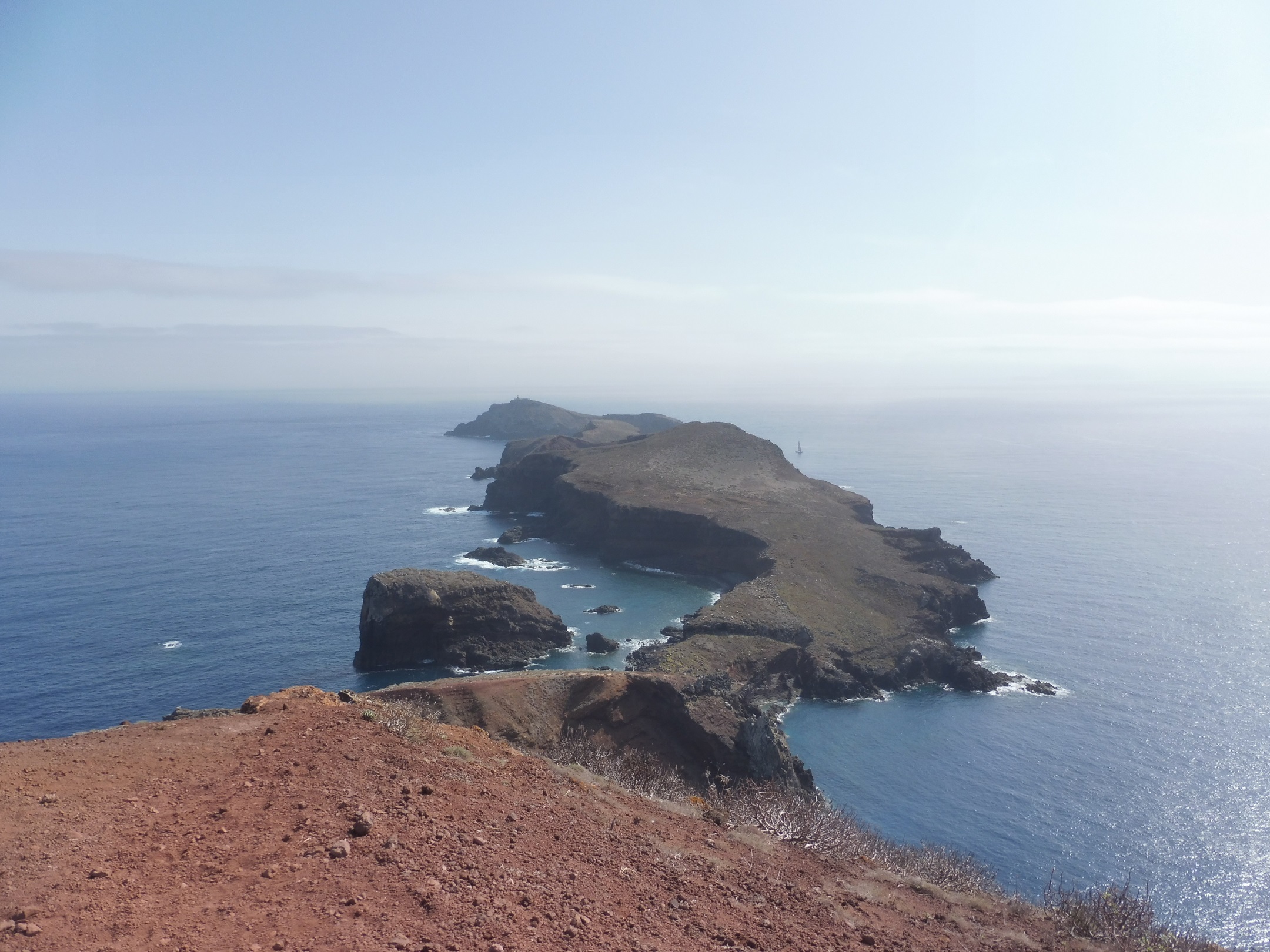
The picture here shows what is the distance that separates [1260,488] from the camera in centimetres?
13100

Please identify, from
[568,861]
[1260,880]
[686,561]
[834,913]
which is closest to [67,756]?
[568,861]

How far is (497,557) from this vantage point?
8562 cm

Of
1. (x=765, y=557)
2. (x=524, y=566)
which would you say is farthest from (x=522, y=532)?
(x=765, y=557)

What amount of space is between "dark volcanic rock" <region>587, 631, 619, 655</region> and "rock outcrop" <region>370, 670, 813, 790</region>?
21.0 meters

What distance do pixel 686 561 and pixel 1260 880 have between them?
2284 inches

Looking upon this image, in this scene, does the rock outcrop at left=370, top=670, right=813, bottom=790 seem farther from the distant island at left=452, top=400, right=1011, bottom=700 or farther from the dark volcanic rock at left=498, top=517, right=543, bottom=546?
the dark volcanic rock at left=498, top=517, right=543, bottom=546

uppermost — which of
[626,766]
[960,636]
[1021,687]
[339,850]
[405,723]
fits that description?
[339,850]

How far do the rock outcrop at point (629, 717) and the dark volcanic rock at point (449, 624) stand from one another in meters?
20.7

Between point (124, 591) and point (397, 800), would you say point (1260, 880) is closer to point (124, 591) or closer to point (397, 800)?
point (397, 800)

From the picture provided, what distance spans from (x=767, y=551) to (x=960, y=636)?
20575 mm

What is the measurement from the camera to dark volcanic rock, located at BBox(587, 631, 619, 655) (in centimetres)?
6038

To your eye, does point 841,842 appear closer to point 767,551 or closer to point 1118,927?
point 1118,927

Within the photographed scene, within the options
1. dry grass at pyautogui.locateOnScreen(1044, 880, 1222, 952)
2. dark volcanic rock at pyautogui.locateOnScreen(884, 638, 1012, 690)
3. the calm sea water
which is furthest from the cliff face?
dry grass at pyautogui.locateOnScreen(1044, 880, 1222, 952)

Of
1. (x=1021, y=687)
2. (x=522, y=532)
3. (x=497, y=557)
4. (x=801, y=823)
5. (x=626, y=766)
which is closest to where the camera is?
(x=801, y=823)
